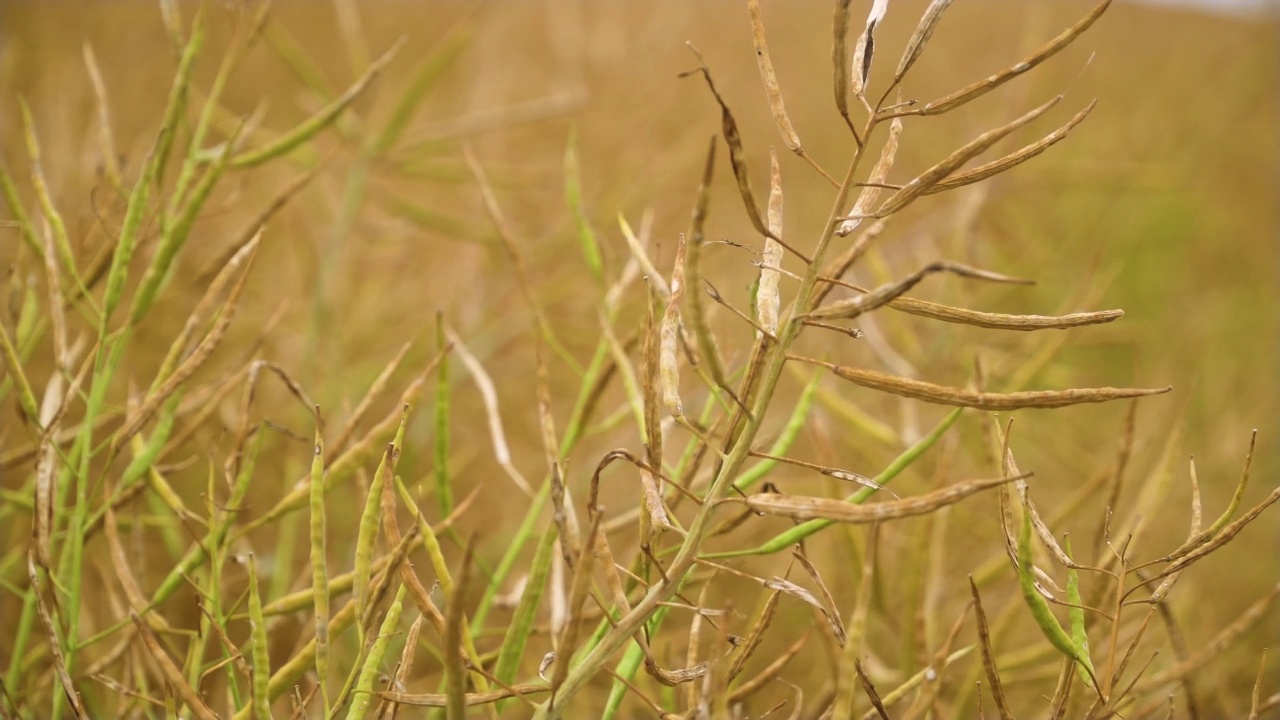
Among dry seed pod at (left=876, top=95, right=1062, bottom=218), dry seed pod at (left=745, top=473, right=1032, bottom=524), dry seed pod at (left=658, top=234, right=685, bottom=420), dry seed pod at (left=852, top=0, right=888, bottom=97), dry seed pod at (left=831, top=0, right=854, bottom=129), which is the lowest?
dry seed pod at (left=745, top=473, right=1032, bottom=524)

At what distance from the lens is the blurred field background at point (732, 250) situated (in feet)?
1.73

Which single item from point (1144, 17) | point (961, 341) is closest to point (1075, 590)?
point (961, 341)

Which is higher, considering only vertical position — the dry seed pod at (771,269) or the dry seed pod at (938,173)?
the dry seed pod at (938,173)

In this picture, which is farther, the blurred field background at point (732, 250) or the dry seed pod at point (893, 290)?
the blurred field background at point (732, 250)

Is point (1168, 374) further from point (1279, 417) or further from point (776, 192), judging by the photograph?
point (776, 192)

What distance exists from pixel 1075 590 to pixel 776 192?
0.12 m

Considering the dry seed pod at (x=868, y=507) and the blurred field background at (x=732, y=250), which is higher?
the blurred field background at (x=732, y=250)

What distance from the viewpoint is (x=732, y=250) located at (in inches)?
39.6

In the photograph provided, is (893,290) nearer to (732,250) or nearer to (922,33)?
(922,33)

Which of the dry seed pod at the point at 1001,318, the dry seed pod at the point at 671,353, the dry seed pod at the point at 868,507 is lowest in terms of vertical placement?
the dry seed pod at the point at 868,507

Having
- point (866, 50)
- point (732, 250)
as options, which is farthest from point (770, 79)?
point (732, 250)

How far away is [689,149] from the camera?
85cm

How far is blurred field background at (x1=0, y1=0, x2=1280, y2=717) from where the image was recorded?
53cm

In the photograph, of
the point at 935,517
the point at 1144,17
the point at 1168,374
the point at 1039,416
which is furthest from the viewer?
the point at 1144,17
